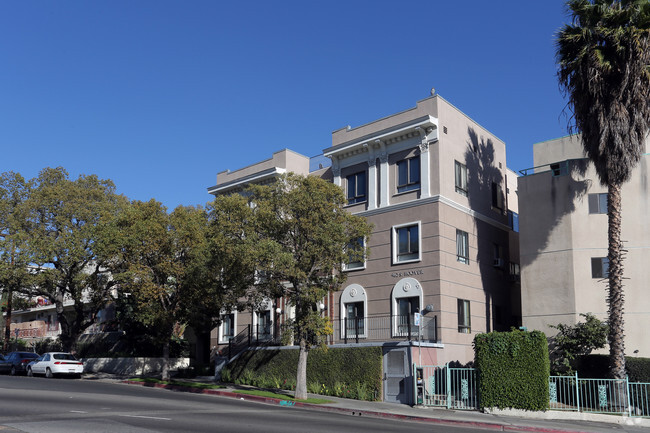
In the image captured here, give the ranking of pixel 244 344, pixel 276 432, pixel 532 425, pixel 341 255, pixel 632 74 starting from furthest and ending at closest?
pixel 244 344
pixel 341 255
pixel 632 74
pixel 532 425
pixel 276 432

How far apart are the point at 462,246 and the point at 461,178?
3.42 metres

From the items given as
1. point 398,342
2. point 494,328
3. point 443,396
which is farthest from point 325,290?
point 494,328

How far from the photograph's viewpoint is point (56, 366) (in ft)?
108

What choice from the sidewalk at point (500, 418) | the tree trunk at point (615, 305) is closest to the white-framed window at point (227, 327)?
the sidewalk at point (500, 418)

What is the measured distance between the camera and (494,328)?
103 ft

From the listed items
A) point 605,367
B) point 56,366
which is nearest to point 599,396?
point 605,367

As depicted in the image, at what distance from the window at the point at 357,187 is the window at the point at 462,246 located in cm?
519

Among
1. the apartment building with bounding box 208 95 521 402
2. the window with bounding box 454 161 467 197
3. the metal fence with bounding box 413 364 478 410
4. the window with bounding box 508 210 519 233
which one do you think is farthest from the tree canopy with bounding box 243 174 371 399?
the window with bounding box 508 210 519 233

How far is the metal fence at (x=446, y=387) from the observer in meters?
23.2

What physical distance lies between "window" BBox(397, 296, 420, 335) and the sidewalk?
163 inches

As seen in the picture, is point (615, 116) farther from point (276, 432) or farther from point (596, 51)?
point (276, 432)

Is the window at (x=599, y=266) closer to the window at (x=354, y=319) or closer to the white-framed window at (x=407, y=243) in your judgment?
the white-framed window at (x=407, y=243)

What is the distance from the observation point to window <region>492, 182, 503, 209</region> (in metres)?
33.7

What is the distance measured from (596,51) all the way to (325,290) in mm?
13957
